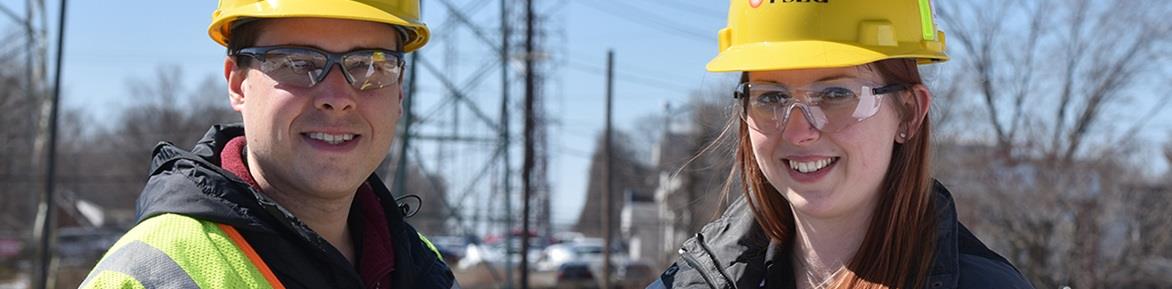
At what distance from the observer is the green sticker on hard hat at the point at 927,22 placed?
289 cm

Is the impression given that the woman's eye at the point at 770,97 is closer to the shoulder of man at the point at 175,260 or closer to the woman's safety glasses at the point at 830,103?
the woman's safety glasses at the point at 830,103

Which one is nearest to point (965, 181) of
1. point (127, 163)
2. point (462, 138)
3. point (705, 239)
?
point (462, 138)

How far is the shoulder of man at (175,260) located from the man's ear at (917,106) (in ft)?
5.36

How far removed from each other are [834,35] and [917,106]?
28 centimetres

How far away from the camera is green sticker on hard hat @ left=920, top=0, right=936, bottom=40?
9.49 feet

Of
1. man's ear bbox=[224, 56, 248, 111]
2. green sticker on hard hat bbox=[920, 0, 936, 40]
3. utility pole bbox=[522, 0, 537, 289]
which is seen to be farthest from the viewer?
utility pole bbox=[522, 0, 537, 289]

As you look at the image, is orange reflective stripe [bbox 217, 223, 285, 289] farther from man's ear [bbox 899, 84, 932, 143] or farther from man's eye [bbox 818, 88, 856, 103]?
man's ear [bbox 899, 84, 932, 143]

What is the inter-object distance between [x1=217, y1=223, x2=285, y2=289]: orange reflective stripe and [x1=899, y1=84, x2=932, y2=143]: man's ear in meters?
1.58

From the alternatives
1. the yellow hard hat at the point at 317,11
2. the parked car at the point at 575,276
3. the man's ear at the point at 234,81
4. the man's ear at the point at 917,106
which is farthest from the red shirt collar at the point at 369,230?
the parked car at the point at 575,276

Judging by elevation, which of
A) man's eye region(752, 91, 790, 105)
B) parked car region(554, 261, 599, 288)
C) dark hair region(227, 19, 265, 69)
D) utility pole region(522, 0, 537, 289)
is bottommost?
parked car region(554, 261, 599, 288)

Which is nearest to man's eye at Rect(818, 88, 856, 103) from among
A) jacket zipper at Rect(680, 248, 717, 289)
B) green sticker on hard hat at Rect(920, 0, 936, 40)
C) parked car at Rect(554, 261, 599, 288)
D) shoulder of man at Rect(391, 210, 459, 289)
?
green sticker on hard hat at Rect(920, 0, 936, 40)

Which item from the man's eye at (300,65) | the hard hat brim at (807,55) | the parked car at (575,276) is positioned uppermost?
the hard hat brim at (807,55)

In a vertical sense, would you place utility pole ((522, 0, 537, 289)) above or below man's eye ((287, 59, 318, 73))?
below

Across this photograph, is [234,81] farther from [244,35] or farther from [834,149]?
[834,149]
